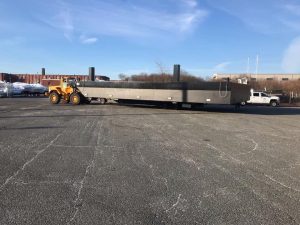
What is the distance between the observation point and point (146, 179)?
288 inches

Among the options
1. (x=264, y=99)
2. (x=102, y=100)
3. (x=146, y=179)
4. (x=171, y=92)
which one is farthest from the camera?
(x=264, y=99)

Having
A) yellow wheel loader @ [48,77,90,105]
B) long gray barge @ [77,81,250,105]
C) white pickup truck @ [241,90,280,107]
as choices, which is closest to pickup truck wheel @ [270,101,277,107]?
white pickup truck @ [241,90,280,107]

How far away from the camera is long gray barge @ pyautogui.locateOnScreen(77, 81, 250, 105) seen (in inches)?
996

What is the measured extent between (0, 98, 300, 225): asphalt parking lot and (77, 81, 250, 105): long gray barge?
12.2 meters

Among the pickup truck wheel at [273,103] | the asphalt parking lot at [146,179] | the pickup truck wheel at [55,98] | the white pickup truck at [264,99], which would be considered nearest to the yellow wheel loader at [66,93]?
the pickup truck wheel at [55,98]

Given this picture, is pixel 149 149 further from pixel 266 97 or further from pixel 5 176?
pixel 266 97

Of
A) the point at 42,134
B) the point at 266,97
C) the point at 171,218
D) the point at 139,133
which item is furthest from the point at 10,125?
the point at 266,97

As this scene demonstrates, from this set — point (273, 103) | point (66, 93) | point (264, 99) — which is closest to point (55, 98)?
point (66, 93)

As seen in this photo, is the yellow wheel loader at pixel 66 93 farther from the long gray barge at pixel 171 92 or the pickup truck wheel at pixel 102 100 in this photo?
the pickup truck wheel at pixel 102 100

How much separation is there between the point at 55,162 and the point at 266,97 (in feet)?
133

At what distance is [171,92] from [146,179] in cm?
2035

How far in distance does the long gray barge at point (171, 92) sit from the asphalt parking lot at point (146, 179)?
1218cm

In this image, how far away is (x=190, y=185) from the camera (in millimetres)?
6953

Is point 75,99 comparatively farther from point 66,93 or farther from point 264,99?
point 264,99
